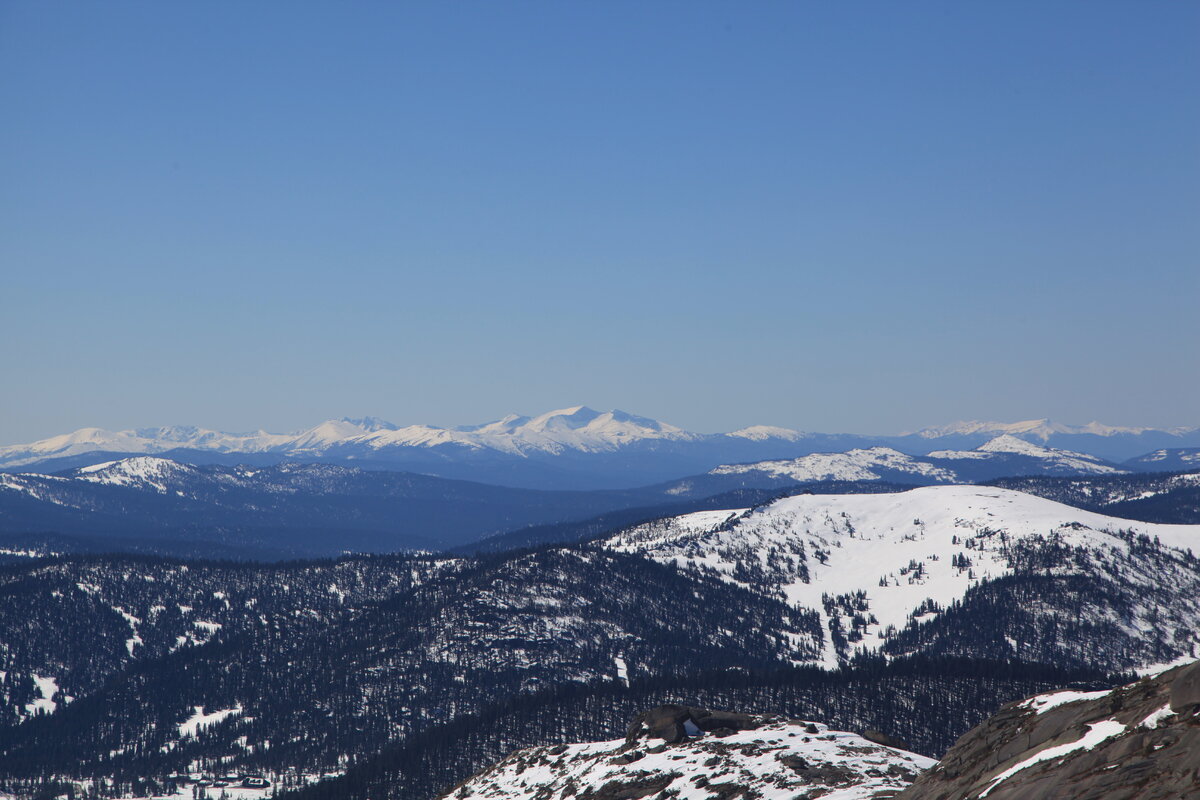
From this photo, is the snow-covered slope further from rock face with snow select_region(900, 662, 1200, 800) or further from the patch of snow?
the patch of snow

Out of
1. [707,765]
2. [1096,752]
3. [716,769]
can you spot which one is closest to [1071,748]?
[1096,752]

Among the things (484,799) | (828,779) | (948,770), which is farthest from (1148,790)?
(484,799)

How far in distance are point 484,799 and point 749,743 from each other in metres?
41.1

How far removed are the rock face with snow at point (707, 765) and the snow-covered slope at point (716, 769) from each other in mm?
132

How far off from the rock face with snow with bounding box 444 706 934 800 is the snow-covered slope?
13 cm

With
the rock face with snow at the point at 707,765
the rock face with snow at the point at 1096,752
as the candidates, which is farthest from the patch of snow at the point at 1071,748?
the rock face with snow at the point at 707,765

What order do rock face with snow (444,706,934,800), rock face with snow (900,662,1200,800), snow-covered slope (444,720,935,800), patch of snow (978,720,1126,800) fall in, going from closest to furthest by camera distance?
rock face with snow (900,662,1200,800)
patch of snow (978,720,1126,800)
snow-covered slope (444,720,935,800)
rock face with snow (444,706,934,800)

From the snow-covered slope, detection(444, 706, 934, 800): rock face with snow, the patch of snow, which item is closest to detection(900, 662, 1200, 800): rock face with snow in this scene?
the patch of snow

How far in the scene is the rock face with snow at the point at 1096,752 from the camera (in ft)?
163

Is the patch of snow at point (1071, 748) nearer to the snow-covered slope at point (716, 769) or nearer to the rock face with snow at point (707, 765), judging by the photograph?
the rock face with snow at point (707, 765)

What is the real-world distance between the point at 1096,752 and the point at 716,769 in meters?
67.0

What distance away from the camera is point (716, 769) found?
116 m

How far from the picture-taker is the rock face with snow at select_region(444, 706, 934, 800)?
105000mm

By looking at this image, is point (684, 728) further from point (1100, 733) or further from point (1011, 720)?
point (1100, 733)
